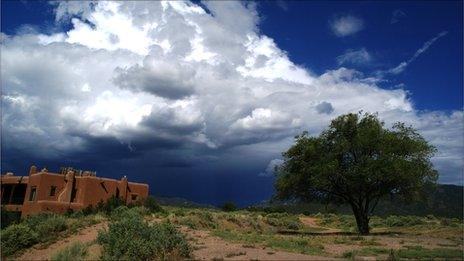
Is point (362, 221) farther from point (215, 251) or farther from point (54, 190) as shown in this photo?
point (54, 190)

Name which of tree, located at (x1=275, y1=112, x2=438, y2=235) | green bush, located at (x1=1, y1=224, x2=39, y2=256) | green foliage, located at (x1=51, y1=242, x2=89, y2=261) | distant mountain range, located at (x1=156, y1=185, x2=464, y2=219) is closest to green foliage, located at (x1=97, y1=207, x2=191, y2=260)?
green foliage, located at (x1=51, y1=242, x2=89, y2=261)

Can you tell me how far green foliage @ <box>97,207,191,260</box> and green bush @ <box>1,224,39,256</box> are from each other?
332 inches

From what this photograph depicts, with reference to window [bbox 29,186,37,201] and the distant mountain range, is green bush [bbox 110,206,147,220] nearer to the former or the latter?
window [bbox 29,186,37,201]

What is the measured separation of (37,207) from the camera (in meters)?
58.2

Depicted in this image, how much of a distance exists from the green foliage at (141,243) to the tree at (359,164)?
57.3 ft

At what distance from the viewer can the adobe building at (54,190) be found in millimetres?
60531

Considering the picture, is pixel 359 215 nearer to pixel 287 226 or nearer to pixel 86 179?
pixel 287 226

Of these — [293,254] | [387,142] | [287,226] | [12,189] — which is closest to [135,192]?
[12,189]

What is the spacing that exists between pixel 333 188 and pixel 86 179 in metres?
40.3

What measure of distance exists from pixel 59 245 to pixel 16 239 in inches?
105

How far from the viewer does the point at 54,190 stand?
62750 millimetres

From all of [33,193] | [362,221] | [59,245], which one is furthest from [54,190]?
[362,221]

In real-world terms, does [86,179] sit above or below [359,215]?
above

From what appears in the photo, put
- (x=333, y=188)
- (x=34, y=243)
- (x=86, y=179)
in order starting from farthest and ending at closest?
1. (x=86, y=179)
2. (x=333, y=188)
3. (x=34, y=243)
